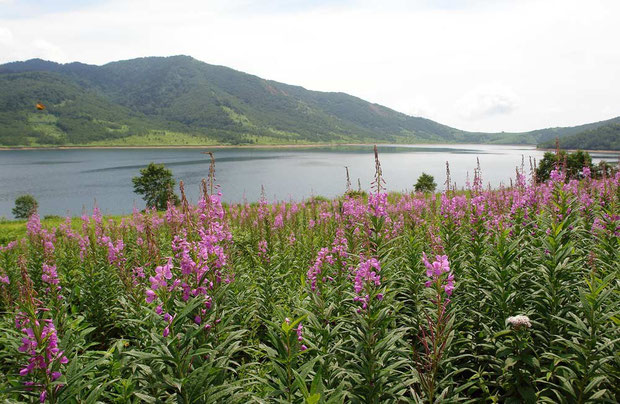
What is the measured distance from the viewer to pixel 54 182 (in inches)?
3777

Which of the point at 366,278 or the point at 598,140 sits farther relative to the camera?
the point at 598,140

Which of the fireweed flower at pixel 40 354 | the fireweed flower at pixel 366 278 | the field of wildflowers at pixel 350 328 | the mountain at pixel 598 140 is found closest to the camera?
the fireweed flower at pixel 40 354

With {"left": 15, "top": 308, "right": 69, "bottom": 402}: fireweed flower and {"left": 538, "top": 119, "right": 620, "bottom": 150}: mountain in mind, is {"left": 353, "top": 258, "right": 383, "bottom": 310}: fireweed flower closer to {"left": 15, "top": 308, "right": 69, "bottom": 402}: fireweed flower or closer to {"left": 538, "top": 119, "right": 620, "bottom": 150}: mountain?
{"left": 15, "top": 308, "right": 69, "bottom": 402}: fireweed flower

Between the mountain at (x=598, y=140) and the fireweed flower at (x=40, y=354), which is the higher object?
the mountain at (x=598, y=140)

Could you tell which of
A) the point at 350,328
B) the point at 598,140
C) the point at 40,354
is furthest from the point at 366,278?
the point at 598,140

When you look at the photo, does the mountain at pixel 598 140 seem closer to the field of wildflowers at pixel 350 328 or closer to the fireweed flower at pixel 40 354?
the field of wildflowers at pixel 350 328

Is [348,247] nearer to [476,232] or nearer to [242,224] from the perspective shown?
[476,232]

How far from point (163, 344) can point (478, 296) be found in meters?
4.72

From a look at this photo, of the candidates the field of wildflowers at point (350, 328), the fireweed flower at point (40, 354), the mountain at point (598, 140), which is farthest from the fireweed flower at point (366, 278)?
the mountain at point (598, 140)

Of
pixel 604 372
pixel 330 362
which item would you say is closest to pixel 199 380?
pixel 330 362

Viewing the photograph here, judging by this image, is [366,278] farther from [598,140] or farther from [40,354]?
[598,140]

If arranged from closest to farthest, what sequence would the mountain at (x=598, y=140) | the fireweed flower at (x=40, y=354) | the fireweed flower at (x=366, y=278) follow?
the fireweed flower at (x=40, y=354)
the fireweed flower at (x=366, y=278)
the mountain at (x=598, y=140)

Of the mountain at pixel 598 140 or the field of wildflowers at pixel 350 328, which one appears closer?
the field of wildflowers at pixel 350 328

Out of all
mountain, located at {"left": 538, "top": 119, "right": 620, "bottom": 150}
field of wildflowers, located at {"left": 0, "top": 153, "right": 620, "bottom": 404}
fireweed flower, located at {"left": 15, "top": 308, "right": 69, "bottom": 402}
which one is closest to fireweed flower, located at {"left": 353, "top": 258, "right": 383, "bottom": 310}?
field of wildflowers, located at {"left": 0, "top": 153, "right": 620, "bottom": 404}
